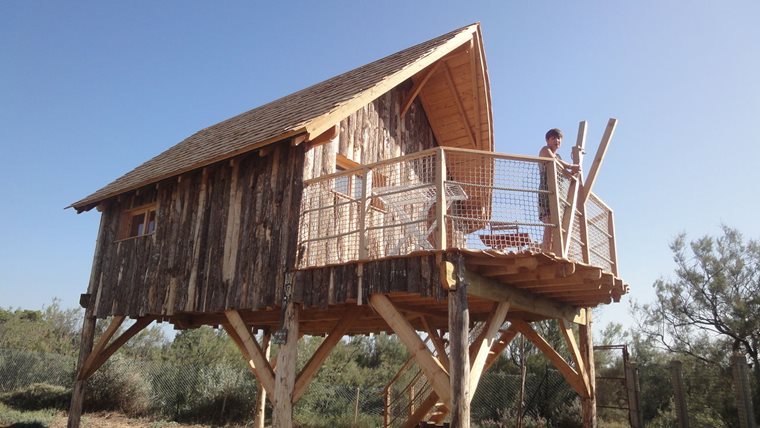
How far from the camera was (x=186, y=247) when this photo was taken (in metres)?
10.4

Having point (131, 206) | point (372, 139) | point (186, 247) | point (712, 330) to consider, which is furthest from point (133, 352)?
point (712, 330)

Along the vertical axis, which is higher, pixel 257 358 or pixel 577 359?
pixel 577 359

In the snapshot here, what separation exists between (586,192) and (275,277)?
184 inches

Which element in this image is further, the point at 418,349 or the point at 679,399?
the point at 679,399

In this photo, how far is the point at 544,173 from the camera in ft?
23.2

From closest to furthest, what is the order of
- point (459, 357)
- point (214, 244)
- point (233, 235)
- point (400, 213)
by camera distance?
point (459, 357) < point (400, 213) < point (233, 235) < point (214, 244)

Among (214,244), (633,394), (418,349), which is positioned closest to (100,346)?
(214,244)

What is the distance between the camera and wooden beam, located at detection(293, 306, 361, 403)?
7962mm

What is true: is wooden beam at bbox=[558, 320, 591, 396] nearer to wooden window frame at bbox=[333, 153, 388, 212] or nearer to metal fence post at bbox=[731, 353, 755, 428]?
metal fence post at bbox=[731, 353, 755, 428]

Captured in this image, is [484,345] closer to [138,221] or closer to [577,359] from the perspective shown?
[577,359]

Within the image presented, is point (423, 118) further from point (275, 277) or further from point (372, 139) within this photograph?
point (275, 277)

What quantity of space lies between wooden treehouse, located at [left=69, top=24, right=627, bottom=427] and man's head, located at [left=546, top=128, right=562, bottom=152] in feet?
1.02

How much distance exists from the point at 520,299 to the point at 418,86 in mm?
5628

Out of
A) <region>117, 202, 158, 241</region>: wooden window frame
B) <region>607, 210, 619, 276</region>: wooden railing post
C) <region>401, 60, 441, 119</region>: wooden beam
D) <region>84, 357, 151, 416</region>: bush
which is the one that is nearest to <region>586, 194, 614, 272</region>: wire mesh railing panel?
<region>607, 210, 619, 276</region>: wooden railing post
